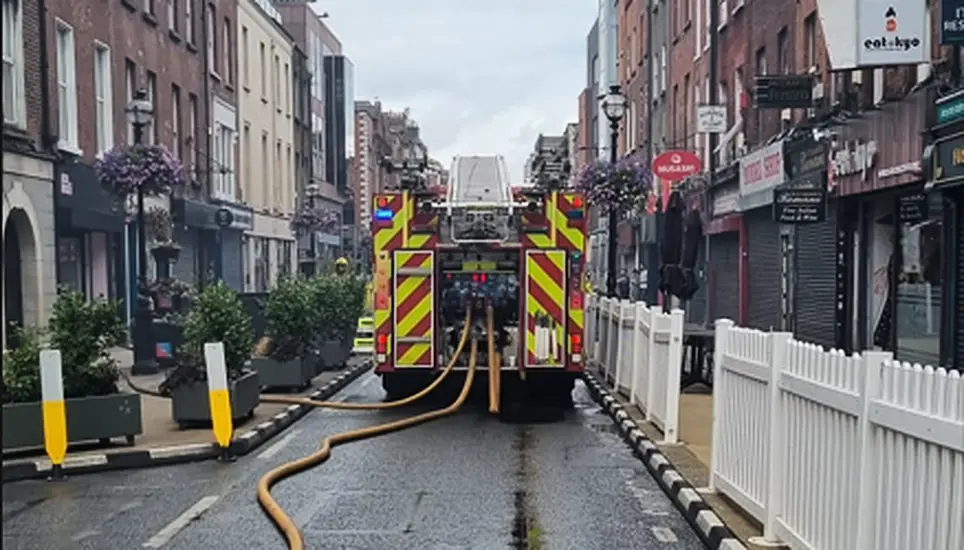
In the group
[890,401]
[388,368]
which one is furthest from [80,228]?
[890,401]

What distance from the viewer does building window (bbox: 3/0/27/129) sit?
17.6m

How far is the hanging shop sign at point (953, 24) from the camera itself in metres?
10.0

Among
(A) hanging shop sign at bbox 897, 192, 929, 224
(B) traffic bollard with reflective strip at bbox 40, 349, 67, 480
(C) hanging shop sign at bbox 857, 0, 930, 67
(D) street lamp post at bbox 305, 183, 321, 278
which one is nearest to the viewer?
(B) traffic bollard with reflective strip at bbox 40, 349, 67, 480

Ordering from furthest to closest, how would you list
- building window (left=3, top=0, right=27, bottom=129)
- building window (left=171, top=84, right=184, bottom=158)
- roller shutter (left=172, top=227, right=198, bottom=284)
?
1. roller shutter (left=172, top=227, right=198, bottom=284)
2. building window (left=171, top=84, right=184, bottom=158)
3. building window (left=3, top=0, right=27, bottom=129)

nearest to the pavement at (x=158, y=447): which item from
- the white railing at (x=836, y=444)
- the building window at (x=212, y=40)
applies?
the white railing at (x=836, y=444)

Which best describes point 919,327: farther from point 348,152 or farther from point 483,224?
point 348,152

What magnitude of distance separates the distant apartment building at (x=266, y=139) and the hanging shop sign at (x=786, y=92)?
74.1 feet

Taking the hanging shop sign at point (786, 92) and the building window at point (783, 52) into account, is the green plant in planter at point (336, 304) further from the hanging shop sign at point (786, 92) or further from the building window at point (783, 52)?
the building window at point (783, 52)

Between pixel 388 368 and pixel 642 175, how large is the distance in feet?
34.7

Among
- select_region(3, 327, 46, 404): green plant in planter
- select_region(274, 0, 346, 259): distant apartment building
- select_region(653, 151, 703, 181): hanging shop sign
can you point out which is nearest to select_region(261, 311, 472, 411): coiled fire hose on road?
select_region(3, 327, 46, 404): green plant in planter

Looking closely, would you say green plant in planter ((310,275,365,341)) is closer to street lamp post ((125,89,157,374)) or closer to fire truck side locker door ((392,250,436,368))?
fire truck side locker door ((392,250,436,368))

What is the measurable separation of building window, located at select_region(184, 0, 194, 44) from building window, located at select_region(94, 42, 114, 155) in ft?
22.8

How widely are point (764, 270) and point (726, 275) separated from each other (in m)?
4.67

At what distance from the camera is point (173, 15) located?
92.0ft
